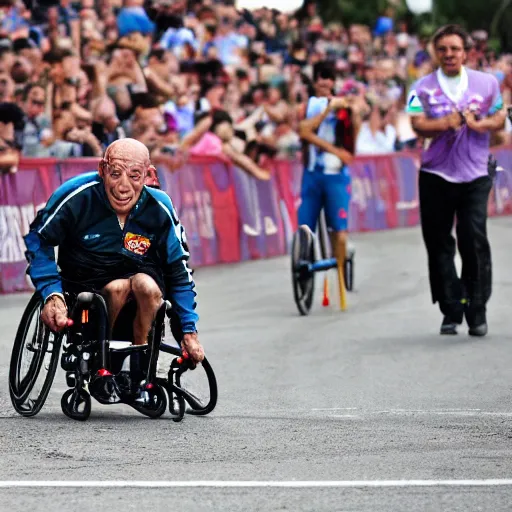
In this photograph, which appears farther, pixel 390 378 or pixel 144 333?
pixel 390 378

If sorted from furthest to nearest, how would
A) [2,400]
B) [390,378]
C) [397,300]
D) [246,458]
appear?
1. [397,300]
2. [390,378]
3. [2,400]
4. [246,458]

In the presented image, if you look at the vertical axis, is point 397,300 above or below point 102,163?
below

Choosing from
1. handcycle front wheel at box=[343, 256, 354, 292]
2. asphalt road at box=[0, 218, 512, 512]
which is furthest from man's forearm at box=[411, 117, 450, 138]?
handcycle front wheel at box=[343, 256, 354, 292]

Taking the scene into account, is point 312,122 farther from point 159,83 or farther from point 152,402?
point 152,402

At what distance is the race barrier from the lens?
15227 millimetres

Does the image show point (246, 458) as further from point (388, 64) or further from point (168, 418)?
point (388, 64)

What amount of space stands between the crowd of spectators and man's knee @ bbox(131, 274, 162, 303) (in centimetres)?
527

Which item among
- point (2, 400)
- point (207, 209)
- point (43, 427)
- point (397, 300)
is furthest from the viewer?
point (207, 209)

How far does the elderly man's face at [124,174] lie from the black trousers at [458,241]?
179 inches

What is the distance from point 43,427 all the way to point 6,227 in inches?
301

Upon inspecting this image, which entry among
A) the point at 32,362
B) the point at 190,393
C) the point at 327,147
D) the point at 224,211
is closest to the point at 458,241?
the point at 327,147

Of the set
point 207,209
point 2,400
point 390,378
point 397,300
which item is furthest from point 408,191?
point 2,400

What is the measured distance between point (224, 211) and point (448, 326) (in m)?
7.12

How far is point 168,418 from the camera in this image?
8039 millimetres
